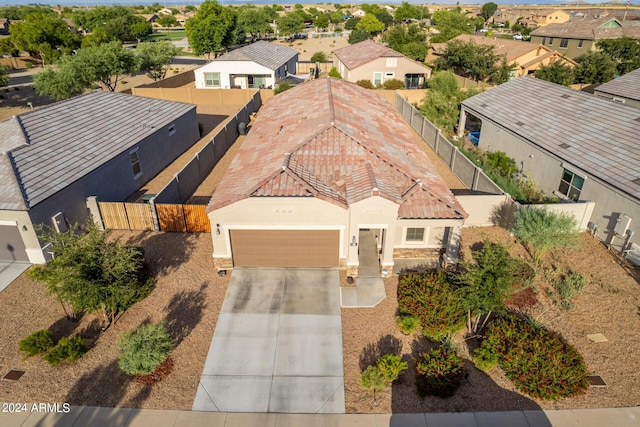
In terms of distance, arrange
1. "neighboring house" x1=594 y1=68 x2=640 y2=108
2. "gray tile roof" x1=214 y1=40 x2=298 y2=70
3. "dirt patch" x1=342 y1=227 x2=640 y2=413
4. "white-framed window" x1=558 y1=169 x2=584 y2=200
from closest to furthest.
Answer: "dirt patch" x1=342 y1=227 x2=640 y2=413
"white-framed window" x1=558 y1=169 x2=584 y2=200
"neighboring house" x1=594 y1=68 x2=640 y2=108
"gray tile roof" x1=214 y1=40 x2=298 y2=70

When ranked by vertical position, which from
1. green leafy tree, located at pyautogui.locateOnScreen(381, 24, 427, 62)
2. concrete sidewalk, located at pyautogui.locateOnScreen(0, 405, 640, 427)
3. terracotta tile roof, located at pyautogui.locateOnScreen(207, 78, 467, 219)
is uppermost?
green leafy tree, located at pyautogui.locateOnScreen(381, 24, 427, 62)

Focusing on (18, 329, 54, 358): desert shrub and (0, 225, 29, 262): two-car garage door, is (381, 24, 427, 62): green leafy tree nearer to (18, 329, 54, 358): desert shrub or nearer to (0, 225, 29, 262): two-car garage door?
(0, 225, 29, 262): two-car garage door

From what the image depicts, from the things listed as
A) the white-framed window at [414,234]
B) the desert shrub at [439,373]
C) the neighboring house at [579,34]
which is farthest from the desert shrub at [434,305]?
the neighboring house at [579,34]

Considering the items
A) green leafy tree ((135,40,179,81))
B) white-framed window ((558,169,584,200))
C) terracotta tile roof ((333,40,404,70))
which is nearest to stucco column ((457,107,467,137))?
white-framed window ((558,169,584,200))

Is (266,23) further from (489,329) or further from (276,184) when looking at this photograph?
(489,329)

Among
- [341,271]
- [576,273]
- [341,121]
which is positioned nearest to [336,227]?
[341,271]

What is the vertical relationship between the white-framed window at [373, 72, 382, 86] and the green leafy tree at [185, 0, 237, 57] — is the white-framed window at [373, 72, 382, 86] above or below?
below

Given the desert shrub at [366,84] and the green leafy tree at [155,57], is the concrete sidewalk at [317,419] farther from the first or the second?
the green leafy tree at [155,57]
